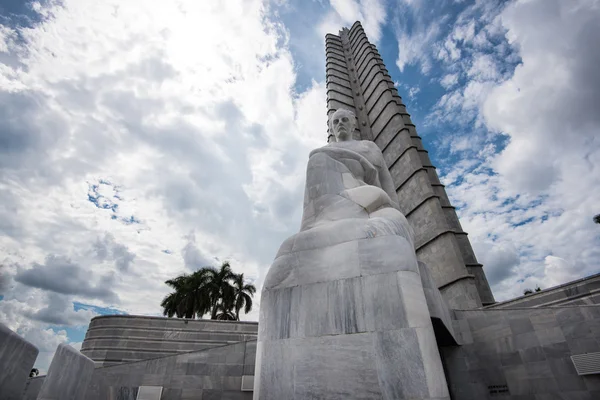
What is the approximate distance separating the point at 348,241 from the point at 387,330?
1.13 m

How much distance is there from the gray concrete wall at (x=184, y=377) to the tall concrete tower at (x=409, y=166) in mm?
9986

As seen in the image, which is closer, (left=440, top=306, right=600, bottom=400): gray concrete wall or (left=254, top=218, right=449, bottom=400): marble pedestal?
(left=254, top=218, right=449, bottom=400): marble pedestal

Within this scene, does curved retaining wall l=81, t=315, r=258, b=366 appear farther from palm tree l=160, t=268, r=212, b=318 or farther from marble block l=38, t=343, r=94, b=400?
palm tree l=160, t=268, r=212, b=318

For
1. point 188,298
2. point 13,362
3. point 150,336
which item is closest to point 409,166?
point 150,336

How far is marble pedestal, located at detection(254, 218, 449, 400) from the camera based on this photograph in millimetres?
2512

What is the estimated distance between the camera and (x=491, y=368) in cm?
509

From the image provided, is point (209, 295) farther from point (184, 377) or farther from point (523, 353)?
point (523, 353)

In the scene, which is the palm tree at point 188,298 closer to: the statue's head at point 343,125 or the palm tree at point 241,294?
the palm tree at point 241,294

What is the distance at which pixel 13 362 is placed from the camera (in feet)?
7.20

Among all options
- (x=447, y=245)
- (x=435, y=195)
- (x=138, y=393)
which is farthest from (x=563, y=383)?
(x=435, y=195)

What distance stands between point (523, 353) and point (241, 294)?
30.7 metres

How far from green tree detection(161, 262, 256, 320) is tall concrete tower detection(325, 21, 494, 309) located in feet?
69.4

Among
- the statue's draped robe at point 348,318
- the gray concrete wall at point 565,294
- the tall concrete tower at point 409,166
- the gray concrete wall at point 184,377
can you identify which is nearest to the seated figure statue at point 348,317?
the statue's draped robe at point 348,318


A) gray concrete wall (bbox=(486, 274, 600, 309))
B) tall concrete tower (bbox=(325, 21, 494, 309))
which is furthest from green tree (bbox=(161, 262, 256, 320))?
gray concrete wall (bbox=(486, 274, 600, 309))
